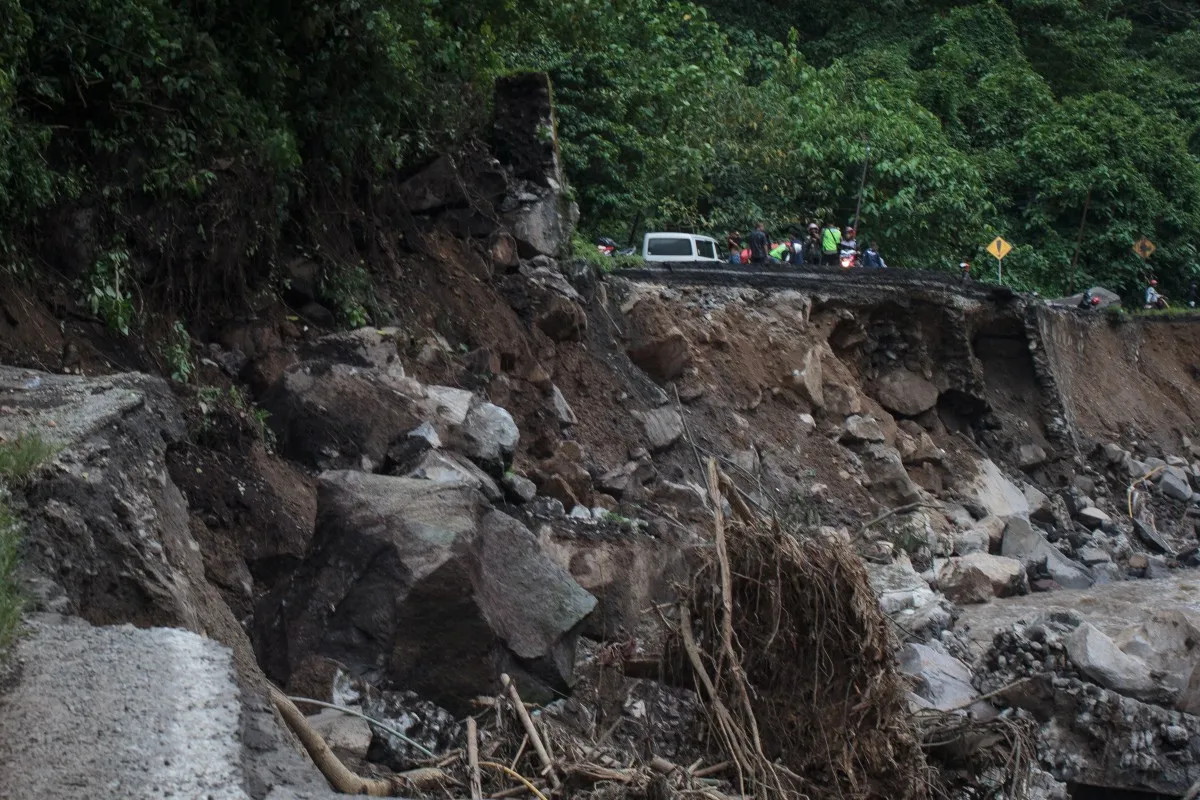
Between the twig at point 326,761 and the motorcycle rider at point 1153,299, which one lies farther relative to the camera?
the motorcycle rider at point 1153,299

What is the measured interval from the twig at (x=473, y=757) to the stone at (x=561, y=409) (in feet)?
22.8

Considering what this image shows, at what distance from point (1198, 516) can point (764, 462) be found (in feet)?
34.0

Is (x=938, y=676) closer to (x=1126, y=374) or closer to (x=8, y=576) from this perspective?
(x=8, y=576)

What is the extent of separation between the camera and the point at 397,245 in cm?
1312

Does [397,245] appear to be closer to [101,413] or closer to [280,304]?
[280,304]

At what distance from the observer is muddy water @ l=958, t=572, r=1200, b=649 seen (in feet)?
42.8

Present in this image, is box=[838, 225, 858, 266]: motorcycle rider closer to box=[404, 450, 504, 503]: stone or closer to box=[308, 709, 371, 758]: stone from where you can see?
box=[404, 450, 504, 503]: stone

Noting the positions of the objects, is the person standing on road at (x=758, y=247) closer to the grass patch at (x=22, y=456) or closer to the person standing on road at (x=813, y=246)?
the person standing on road at (x=813, y=246)

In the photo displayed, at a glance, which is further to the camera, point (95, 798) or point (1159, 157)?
point (1159, 157)

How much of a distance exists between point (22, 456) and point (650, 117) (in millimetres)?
19946

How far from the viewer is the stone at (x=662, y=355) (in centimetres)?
1633

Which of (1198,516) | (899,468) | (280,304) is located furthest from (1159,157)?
(280,304)

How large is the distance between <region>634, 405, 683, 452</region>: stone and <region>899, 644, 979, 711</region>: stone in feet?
14.4

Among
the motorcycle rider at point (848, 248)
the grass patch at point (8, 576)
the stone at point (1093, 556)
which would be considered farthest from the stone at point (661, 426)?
the grass patch at point (8, 576)
